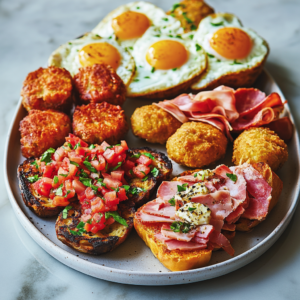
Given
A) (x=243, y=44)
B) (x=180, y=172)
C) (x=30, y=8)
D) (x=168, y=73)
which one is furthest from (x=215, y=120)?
(x=30, y=8)

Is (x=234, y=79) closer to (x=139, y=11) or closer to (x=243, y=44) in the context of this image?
(x=243, y=44)

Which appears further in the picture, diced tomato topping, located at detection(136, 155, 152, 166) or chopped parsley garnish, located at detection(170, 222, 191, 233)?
diced tomato topping, located at detection(136, 155, 152, 166)

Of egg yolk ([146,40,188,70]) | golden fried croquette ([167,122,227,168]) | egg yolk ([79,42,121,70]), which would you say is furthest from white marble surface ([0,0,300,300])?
egg yolk ([146,40,188,70])

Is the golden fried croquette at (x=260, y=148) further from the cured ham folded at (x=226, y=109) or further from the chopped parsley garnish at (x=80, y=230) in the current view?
the chopped parsley garnish at (x=80, y=230)

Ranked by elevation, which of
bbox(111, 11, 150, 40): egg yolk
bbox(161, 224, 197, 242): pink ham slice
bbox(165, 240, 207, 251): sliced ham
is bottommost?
bbox(165, 240, 207, 251): sliced ham

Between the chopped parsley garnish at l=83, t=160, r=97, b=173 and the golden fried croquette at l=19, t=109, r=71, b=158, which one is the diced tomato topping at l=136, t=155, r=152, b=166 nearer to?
the chopped parsley garnish at l=83, t=160, r=97, b=173

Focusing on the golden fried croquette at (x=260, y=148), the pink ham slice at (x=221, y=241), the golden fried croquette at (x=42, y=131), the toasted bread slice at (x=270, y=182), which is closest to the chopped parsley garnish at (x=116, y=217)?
the pink ham slice at (x=221, y=241)
